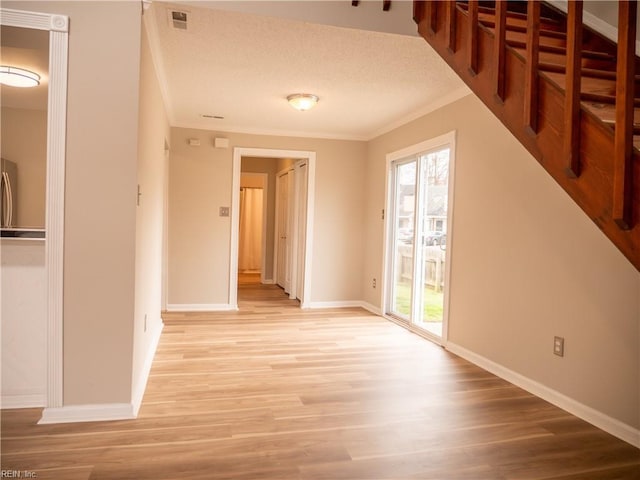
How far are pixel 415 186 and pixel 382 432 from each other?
3039mm

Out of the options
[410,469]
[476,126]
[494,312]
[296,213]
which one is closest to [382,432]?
[410,469]

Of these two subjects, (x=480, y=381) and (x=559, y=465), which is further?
(x=480, y=381)

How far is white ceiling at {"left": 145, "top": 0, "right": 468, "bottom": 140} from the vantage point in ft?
9.02

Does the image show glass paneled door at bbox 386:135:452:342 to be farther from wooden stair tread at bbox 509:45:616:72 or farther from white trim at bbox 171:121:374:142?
wooden stair tread at bbox 509:45:616:72

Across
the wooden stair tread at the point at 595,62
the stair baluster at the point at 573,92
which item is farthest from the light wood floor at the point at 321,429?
the wooden stair tread at the point at 595,62

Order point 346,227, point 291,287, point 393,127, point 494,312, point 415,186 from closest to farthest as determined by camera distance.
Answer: point 494,312 → point 415,186 → point 393,127 → point 346,227 → point 291,287

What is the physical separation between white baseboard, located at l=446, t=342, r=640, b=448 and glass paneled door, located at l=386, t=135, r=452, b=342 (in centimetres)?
68

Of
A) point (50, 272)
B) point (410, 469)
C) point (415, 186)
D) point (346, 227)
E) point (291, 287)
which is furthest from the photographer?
point (291, 287)

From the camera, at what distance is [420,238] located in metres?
4.80

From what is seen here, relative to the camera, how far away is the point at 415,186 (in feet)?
16.0

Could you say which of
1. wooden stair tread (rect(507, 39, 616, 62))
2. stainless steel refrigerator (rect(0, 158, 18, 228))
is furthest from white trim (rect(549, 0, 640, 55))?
stainless steel refrigerator (rect(0, 158, 18, 228))

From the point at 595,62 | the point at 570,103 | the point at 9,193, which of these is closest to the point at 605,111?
the point at 570,103

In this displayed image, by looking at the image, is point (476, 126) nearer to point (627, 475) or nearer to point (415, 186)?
point (415, 186)

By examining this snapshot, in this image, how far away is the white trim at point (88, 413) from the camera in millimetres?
2432
